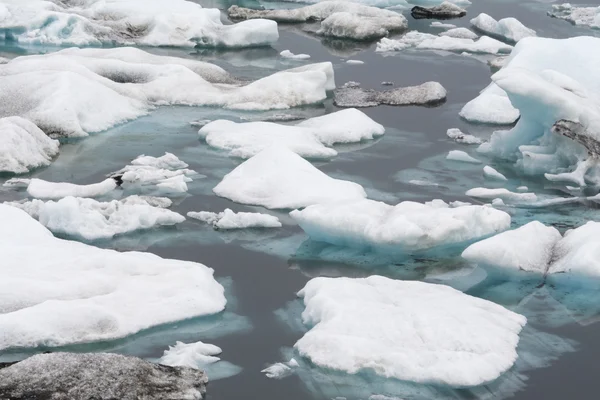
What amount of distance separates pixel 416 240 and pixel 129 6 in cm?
1187

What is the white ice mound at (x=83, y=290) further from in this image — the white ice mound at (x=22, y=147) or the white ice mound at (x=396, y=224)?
the white ice mound at (x=22, y=147)

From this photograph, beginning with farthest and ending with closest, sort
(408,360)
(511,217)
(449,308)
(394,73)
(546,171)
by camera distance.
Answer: (394,73) < (546,171) < (511,217) < (449,308) < (408,360)

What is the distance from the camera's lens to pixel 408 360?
655cm

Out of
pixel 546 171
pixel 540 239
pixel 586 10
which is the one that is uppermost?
pixel 540 239

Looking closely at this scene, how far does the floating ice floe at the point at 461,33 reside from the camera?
1933 cm

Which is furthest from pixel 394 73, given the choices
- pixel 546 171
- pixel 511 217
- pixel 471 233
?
pixel 471 233

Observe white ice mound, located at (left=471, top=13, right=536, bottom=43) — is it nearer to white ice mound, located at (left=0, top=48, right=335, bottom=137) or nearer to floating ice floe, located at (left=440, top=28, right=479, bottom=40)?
floating ice floe, located at (left=440, top=28, right=479, bottom=40)

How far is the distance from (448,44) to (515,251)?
1097cm

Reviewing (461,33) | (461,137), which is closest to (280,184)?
(461,137)

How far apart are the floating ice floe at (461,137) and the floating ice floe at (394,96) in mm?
1608

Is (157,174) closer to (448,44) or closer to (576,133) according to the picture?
(576,133)

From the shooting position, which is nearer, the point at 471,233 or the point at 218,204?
the point at 471,233

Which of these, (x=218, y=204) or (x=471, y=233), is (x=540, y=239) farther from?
(x=218, y=204)

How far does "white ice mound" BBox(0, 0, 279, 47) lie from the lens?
1759cm
